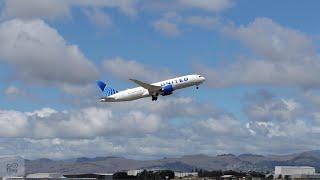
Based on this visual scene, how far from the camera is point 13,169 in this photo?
158 meters

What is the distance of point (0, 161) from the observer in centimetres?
16562

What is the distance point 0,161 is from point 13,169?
9.80m
